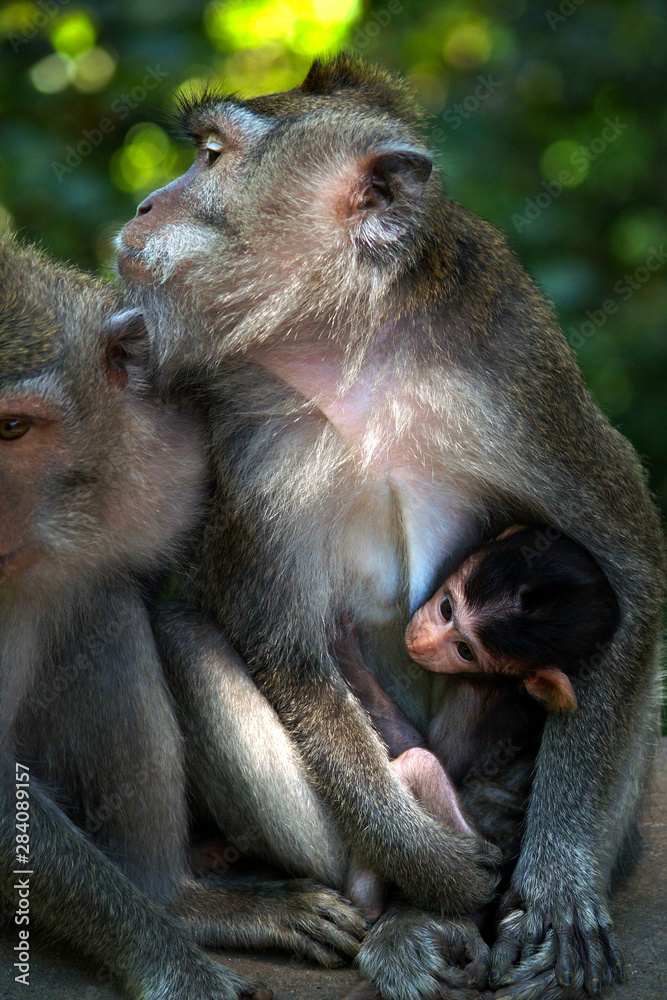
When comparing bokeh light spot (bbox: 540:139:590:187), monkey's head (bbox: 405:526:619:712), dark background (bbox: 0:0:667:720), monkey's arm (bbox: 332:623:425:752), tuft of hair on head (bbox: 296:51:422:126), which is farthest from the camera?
bokeh light spot (bbox: 540:139:590:187)

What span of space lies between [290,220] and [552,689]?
1.64 metres

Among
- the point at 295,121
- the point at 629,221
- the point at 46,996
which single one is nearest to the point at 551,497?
the point at 295,121

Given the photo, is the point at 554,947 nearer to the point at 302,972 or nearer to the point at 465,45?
the point at 302,972

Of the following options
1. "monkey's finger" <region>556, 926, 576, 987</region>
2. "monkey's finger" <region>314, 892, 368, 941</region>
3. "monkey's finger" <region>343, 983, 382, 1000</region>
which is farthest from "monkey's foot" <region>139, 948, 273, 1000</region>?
"monkey's finger" <region>556, 926, 576, 987</region>

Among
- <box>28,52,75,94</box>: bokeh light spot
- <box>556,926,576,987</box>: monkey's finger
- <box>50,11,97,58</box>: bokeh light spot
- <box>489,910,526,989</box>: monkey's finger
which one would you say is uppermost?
<box>50,11,97,58</box>: bokeh light spot

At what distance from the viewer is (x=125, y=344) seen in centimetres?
353

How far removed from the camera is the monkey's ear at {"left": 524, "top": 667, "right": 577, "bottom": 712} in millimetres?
3449

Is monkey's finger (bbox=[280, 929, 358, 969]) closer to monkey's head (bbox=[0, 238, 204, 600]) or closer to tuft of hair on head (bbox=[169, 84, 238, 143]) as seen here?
monkey's head (bbox=[0, 238, 204, 600])

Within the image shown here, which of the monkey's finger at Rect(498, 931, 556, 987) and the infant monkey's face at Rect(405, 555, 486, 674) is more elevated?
the infant monkey's face at Rect(405, 555, 486, 674)

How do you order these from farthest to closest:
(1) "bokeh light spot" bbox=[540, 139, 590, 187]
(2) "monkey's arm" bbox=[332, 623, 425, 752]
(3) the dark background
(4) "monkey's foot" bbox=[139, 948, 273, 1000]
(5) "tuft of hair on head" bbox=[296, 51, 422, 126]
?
(1) "bokeh light spot" bbox=[540, 139, 590, 187], (3) the dark background, (5) "tuft of hair on head" bbox=[296, 51, 422, 126], (2) "monkey's arm" bbox=[332, 623, 425, 752], (4) "monkey's foot" bbox=[139, 948, 273, 1000]

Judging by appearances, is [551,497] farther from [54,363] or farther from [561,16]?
[561,16]

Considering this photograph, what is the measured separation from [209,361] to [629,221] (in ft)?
11.6

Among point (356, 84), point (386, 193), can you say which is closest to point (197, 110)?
point (356, 84)

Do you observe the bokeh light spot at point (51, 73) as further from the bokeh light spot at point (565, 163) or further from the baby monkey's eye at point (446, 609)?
the baby monkey's eye at point (446, 609)
